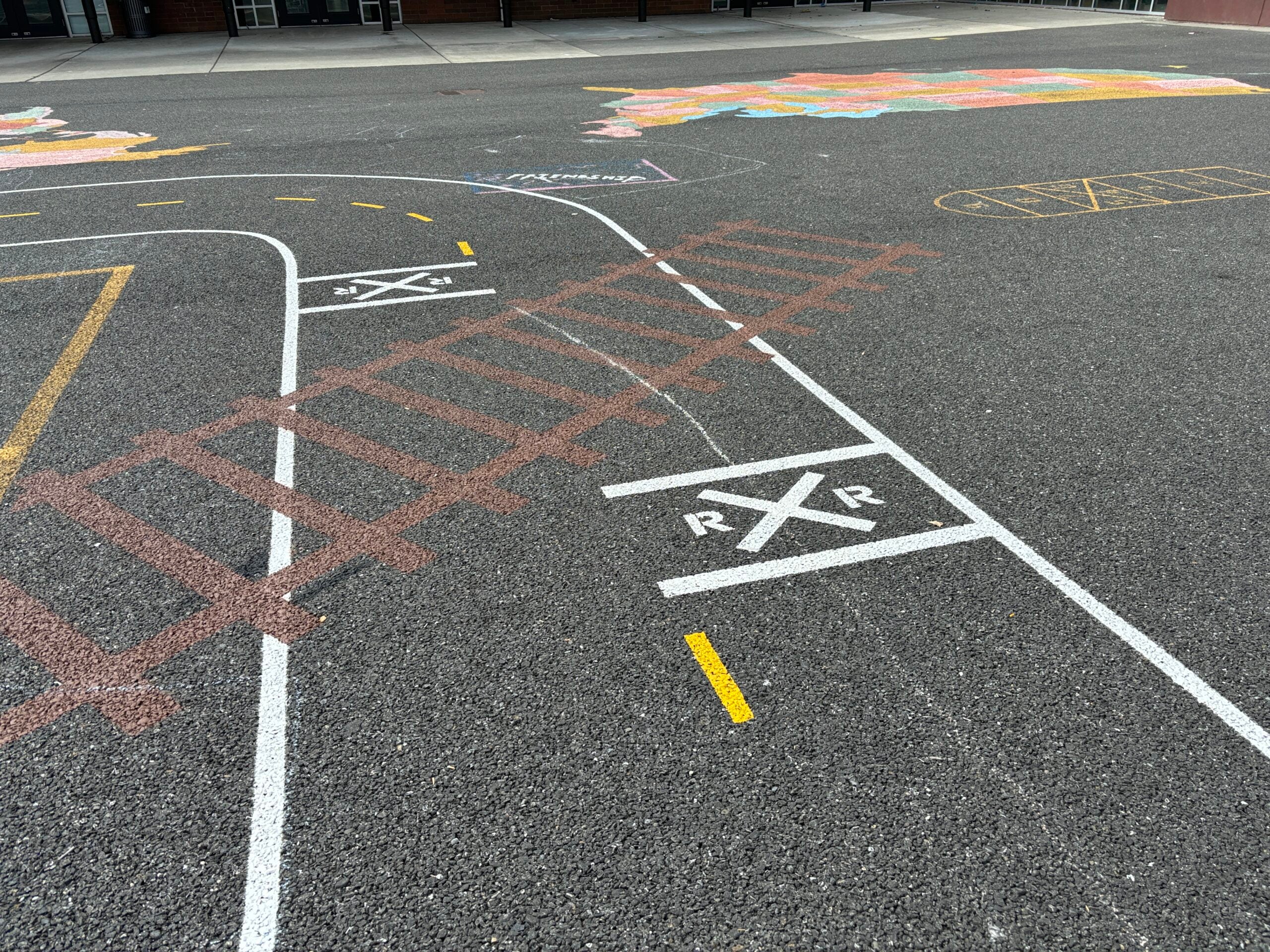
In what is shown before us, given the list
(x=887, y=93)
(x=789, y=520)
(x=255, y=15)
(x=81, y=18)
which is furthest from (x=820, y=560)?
(x=81, y=18)

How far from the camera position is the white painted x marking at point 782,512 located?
18.6 ft

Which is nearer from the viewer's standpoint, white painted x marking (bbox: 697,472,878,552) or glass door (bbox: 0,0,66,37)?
white painted x marking (bbox: 697,472,878,552)

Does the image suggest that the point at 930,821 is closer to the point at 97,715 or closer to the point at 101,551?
the point at 97,715

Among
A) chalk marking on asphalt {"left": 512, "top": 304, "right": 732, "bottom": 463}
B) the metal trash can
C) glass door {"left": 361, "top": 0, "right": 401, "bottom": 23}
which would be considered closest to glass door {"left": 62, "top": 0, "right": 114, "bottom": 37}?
the metal trash can

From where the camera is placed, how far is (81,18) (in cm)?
3244

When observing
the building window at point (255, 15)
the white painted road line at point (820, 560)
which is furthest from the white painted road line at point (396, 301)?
the building window at point (255, 15)

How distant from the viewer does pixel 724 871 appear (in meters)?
3.67

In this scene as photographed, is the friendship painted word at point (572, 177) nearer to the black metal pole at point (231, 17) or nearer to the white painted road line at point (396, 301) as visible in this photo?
the white painted road line at point (396, 301)

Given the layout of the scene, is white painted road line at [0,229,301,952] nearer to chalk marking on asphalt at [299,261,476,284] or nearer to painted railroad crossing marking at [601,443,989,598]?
painted railroad crossing marking at [601,443,989,598]

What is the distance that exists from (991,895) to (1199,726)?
1.59 metres

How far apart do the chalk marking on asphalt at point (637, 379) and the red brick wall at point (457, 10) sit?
31.9m

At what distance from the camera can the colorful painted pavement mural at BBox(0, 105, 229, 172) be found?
16000mm

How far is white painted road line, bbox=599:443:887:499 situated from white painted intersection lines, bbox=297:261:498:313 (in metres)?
4.40

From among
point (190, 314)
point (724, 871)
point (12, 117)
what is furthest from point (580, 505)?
point (12, 117)
